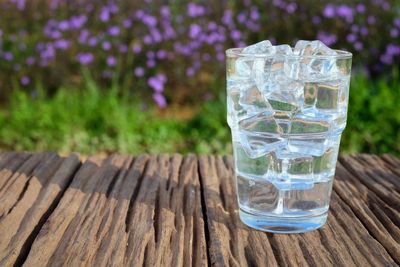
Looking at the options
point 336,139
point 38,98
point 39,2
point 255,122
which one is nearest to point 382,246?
point 336,139

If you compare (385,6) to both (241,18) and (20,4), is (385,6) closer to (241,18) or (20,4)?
(241,18)

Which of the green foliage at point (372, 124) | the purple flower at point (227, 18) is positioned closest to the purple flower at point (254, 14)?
the purple flower at point (227, 18)

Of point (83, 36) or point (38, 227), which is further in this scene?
point (83, 36)

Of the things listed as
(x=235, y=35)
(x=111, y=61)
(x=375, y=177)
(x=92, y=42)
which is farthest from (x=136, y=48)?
(x=375, y=177)

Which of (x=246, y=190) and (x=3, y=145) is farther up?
(x=246, y=190)

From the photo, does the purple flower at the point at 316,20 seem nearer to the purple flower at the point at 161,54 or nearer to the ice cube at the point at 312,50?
the purple flower at the point at 161,54

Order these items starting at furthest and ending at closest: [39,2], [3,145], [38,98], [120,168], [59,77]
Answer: [39,2] → [59,77] → [38,98] → [3,145] → [120,168]

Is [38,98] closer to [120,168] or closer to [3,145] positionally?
[3,145]
